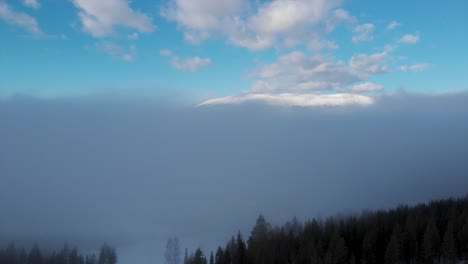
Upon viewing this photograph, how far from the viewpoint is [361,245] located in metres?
103

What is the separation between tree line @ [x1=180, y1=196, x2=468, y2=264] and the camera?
293ft

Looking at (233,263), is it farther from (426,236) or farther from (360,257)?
(426,236)

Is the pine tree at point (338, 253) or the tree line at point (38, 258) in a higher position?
the pine tree at point (338, 253)

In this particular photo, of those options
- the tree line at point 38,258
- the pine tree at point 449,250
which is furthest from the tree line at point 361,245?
the tree line at point 38,258

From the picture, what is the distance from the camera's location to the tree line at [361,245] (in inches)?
3521

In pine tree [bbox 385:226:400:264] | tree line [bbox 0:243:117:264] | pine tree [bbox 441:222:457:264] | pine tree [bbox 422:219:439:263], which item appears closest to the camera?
pine tree [bbox 385:226:400:264]

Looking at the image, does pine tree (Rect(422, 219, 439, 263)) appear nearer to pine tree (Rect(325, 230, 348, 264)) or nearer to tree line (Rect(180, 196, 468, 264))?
tree line (Rect(180, 196, 468, 264))

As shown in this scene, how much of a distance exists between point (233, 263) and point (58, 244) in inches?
5276

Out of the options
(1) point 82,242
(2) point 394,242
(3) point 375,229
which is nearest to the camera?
(2) point 394,242

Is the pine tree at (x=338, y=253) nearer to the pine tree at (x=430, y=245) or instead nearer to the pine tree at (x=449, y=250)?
the pine tree at (x=430, y=245)

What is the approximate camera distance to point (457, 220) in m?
110

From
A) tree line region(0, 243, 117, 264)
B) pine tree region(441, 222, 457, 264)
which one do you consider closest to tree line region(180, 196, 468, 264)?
pine tree region(441, 222, 457, 264)

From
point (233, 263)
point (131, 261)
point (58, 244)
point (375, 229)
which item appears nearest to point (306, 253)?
point (233, 263)

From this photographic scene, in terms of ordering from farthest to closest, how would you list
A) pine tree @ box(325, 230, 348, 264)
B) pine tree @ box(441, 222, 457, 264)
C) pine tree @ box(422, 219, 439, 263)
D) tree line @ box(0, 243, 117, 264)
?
tree line @ box(0, 243, 117, 264)
pine tree @ box(422, 219, 439, 263)
pine tree @ box(441, 222, 457, 264)
pine tree @ box(325, 230, 348, 264)
